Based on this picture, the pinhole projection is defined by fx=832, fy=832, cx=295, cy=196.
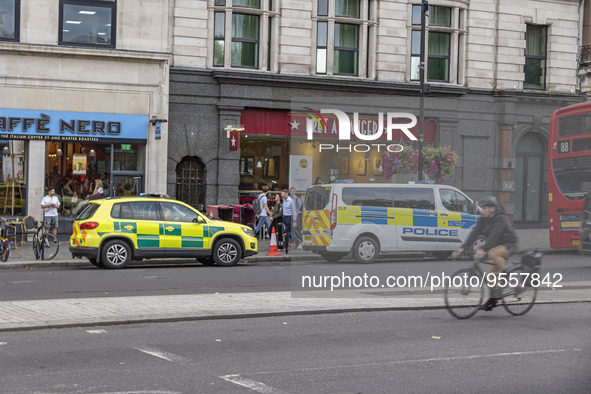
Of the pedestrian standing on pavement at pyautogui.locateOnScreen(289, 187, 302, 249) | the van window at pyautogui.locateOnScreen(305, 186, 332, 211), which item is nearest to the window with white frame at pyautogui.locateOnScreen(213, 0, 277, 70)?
the pedestrian standing on pavement at pyautogui.locateOnScreen(289, 187, 302, 249)

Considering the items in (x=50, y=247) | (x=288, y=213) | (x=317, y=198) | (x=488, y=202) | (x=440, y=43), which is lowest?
(x=50, y=247)

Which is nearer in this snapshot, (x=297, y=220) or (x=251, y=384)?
(x=251, y=384)

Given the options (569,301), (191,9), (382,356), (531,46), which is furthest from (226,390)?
(531,46)

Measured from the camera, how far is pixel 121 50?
26047 mm

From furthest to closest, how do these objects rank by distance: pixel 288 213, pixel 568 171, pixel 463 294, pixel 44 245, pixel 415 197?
pixel 288 213 → pixel 44 245 → pixel 415 197 → pixel 568 171 → pixel 463 294

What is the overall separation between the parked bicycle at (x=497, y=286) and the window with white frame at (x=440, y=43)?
19.6 m

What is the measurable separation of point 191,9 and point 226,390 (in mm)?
21860

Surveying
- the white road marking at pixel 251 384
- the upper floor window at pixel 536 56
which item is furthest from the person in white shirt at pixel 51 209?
the upper floor window at pixel 536 56

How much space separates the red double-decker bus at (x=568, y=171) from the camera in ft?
59.7

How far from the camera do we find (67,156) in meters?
26.0

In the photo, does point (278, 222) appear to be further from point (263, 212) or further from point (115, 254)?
point (115, 254)

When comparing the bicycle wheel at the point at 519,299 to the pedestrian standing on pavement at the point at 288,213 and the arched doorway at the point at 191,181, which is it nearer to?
the pedestrian standing on pavement at the point at 288,213

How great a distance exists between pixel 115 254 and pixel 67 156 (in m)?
8.48

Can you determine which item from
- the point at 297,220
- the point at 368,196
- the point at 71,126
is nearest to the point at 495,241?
the point at 368,196
